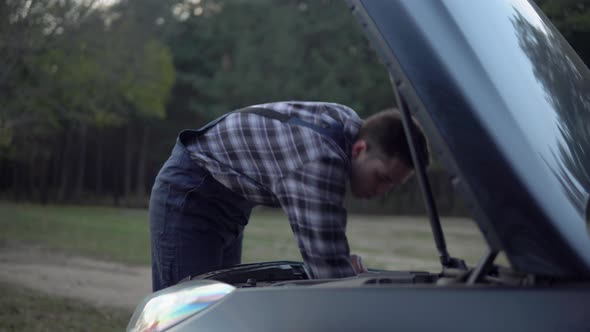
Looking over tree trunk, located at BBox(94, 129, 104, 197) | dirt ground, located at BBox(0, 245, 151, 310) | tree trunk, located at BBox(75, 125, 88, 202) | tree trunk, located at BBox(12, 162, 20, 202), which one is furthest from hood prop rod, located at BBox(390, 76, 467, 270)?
tree trunk, located at BBox(94, 129, 104, 197)

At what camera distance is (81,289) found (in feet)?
27.8

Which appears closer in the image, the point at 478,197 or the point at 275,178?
the point at 478,197

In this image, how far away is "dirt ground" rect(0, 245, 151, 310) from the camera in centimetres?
810

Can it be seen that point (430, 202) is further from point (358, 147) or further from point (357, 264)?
point (357, 264)

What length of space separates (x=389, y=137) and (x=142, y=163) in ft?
120

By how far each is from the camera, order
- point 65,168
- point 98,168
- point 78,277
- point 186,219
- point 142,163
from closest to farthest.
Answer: point 186,219 < point 78,277 < point 65,168 < point 98,168 < point 142,163

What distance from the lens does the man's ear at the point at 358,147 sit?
7.62ft

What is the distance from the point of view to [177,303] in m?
1.91

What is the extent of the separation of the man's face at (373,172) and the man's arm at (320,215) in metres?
0.09

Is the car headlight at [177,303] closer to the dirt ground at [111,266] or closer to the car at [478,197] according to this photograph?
the car at [478,197]

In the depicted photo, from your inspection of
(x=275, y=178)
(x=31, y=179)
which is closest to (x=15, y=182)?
(x=31, y=179)

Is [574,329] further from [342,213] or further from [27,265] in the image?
[27,265]

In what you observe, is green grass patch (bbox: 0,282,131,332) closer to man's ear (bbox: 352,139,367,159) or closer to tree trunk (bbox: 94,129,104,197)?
man's ear (bbox: 352,139,367,159)

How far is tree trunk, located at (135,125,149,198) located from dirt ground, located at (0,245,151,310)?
25310 mm
